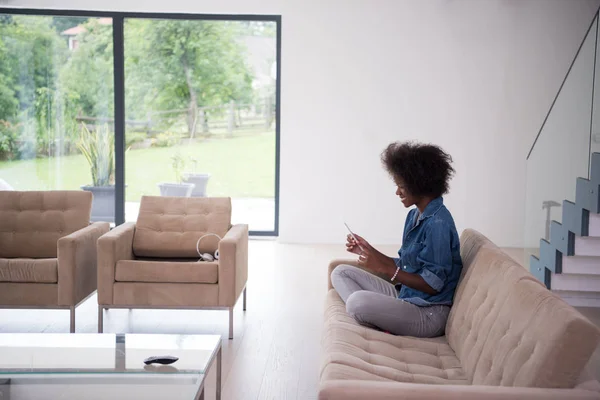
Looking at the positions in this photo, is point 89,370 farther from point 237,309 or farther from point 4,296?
point 237,309

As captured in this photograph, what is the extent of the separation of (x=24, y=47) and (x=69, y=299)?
4.83m

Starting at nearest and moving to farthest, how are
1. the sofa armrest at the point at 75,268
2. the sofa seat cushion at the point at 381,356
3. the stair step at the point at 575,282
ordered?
the sofa seat cushion at the point at 381,356 → the sofa armrest at the point at 75,268 → the stair step at the point at 575,282

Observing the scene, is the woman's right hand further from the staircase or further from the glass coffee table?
the staircase

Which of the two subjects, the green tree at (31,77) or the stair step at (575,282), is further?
the green tree at (31,77)

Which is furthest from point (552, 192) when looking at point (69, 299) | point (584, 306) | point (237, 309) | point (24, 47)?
point (24, 47)

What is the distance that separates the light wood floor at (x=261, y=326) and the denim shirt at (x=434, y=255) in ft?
2.65

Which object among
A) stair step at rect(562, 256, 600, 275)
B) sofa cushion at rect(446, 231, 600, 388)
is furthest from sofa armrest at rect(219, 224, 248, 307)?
stair step at rect(562, 256, 600, 275)

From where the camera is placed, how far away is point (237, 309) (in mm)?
5234

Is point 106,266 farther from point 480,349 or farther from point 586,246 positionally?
point 586,246

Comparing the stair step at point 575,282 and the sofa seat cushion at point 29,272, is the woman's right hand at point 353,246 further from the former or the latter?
the stair step at point 575,282

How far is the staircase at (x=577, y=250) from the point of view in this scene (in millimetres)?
5020

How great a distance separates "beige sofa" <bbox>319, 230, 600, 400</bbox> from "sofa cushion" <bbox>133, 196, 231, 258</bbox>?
1.60 meters

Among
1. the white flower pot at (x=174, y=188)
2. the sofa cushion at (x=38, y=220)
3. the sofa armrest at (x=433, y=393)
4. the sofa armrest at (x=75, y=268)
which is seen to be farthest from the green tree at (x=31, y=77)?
the sofa armrest at (x=433, y=393)

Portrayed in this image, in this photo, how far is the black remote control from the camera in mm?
2980
